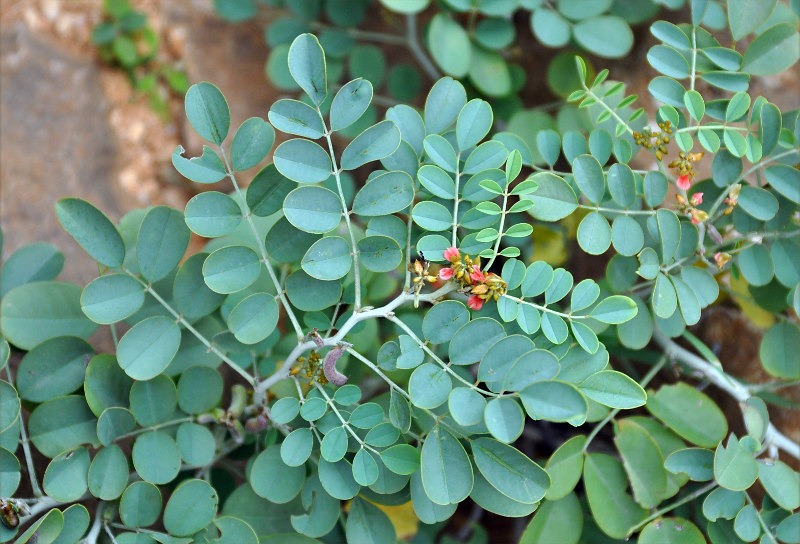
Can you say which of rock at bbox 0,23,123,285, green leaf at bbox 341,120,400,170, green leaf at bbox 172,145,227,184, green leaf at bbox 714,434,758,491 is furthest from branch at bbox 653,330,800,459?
rock at bbox 0,23,123,285

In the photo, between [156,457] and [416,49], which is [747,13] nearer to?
[416,49]

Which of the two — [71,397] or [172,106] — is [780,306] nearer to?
[71,397]

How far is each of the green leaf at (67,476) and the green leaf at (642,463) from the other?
96cm

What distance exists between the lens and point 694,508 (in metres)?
1.42

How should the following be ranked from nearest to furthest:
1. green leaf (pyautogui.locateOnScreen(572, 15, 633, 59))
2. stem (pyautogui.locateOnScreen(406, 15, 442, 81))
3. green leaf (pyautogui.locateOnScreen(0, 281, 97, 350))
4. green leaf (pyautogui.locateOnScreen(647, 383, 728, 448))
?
1. green leaf (pyautogui.locateOnScreen(0, 281, 97, 350))
2. green leaf (pyautogui.locateOnScreen(647, 383, 728, 448))
3. green leaf (pyautogui.locateOnScreen(572, 15, 633, 59))
4. stem (pyautogui.locateOnScreen(406, 15, 442, 81))

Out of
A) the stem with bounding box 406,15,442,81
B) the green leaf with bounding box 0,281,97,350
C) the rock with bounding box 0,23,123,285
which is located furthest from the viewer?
the stem with bounding box 406,15,442,81

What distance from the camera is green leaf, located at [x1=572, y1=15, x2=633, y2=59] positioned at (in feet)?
4.96

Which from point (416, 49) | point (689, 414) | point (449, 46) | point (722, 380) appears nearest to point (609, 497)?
point (689, 414)

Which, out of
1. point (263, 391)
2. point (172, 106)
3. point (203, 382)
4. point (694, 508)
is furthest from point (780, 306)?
point (172, 106)

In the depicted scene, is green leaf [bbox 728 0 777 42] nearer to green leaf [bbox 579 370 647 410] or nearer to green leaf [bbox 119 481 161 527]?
green leaf [bbox 579 370 647 410]

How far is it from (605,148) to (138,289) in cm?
88

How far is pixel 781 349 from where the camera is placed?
4.28 ft

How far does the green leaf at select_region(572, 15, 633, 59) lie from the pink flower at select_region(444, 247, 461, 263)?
823mm

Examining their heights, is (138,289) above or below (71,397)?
above
